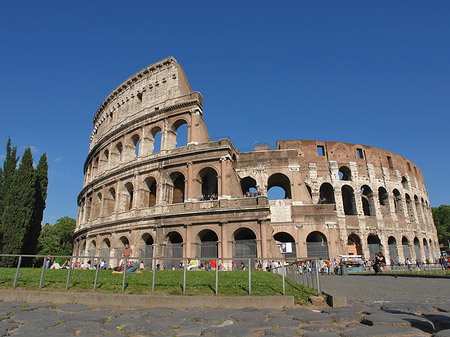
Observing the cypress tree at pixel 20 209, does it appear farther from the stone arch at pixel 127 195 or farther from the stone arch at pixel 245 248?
the stone arch at pixel 245 248

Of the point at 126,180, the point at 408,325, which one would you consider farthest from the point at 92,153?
the point at 408,325

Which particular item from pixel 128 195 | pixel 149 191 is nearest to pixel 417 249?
pixel 149 191

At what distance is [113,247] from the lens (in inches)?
920

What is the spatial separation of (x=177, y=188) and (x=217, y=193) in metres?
3.32

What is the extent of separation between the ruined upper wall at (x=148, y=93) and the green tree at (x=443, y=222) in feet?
184

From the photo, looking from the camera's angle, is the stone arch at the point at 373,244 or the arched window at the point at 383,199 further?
the arched window at the point at 383,199

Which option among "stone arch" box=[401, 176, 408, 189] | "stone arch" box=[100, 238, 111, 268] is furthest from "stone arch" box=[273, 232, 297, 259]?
"stone arch" box=[401, 176, 408, 189]

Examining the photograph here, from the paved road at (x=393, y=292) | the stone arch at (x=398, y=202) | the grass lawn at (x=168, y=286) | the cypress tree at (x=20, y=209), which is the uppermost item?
the stone arch at (x=398, y=202)

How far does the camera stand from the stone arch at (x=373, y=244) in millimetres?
26375

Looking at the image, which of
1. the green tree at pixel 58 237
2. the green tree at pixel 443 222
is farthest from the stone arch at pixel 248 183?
the green tree at pixel 443 222

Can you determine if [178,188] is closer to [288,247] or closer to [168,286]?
[288,247]

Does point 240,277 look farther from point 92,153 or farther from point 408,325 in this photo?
point 92,153

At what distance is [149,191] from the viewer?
24.0 metres

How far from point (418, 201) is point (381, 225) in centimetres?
951
